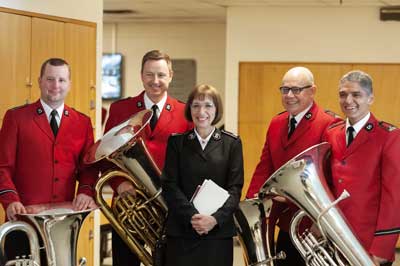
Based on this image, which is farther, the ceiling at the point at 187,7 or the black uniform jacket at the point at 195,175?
the ceiling at the point at 187,7

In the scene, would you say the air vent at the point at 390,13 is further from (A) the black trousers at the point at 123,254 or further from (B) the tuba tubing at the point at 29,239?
(B) the tuba tubing at the point at 29,239

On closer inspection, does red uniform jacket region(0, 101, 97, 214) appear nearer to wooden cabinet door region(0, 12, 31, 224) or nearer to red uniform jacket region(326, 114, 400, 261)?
red uniform jacket region(326, 114, 400, 261)

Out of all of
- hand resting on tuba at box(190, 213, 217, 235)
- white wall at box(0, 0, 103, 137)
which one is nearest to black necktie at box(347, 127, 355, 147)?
hand resting on tuba at box(190, 213, 217, 235)

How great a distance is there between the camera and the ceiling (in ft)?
28.0

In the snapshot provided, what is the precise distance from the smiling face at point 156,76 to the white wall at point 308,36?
5024 mm

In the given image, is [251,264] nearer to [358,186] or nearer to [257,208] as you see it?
[257,208]

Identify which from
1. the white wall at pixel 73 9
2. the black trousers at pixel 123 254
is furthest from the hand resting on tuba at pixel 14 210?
the white wall at pixel 73 9

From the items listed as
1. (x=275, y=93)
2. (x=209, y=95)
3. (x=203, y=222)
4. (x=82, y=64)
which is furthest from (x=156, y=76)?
(x=275, y=93)

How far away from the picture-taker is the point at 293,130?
3.92 metres

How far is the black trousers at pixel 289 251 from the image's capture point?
3.91 metres

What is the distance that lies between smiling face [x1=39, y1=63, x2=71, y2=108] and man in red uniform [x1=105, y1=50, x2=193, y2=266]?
1.28 ft

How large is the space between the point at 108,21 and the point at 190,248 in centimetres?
807

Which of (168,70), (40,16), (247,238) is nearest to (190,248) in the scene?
(247,238)

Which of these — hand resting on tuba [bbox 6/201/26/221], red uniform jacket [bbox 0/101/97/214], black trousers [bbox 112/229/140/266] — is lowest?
black trousers [bbox 112/229/140/266]
